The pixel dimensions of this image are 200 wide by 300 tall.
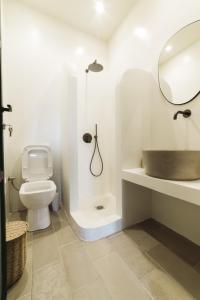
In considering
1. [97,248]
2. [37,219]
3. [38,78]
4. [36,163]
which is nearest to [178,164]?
[97,248]

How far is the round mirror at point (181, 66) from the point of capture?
1.41 m

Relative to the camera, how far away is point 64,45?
2.46 meters

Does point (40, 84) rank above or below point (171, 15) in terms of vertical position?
below

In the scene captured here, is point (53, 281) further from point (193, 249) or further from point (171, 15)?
point (171, 15)

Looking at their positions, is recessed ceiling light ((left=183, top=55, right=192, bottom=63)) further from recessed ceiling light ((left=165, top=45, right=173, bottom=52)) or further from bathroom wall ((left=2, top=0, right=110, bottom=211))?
bathroom wall ((left=2, top=0, right=110, bottom=211))

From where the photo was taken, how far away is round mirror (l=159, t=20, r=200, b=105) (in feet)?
→ 4.63

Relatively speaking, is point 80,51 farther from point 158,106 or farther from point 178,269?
point 178,269

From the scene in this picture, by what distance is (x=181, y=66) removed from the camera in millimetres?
1538

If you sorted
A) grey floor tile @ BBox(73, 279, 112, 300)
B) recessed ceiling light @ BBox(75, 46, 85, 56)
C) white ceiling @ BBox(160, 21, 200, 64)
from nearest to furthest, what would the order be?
grey floor tile @ BBox(73, 279, 112, 300) → white ceiling @ BBox(160, 21, 200, 64) → recessed ceiling light @ BBox(75, 46, 85, 56)

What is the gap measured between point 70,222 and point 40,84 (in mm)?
2001

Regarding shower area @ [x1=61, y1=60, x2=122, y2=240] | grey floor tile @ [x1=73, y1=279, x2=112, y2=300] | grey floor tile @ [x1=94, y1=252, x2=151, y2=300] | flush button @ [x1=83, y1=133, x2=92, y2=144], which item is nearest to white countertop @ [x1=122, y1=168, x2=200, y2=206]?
shower area @ [x1=61, y1=60, x2=122, y2=240]

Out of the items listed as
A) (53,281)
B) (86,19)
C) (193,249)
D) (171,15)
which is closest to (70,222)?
(53,281)

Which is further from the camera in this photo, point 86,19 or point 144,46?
point 86,19

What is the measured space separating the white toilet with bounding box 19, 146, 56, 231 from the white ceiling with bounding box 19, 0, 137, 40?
2.04 meters
